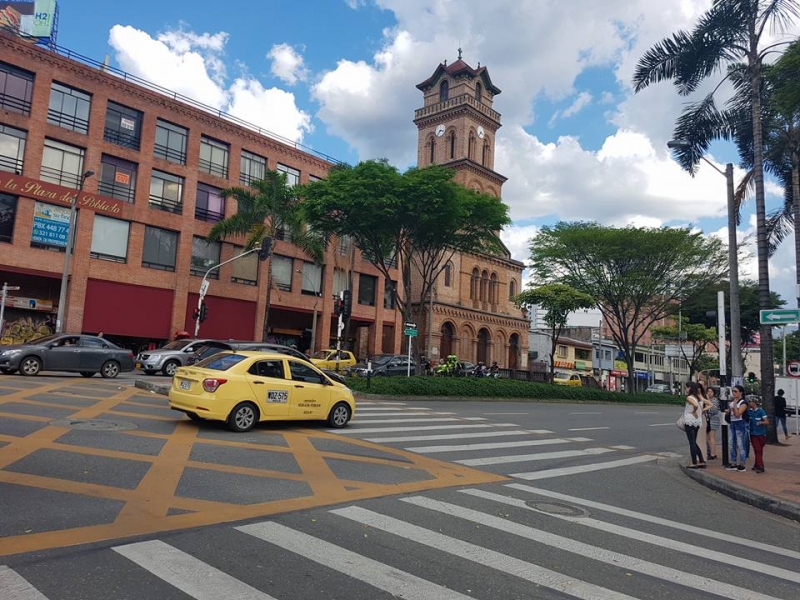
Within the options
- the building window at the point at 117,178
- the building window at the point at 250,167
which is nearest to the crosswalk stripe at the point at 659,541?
the building window at the point at 117,178

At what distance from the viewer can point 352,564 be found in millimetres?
4816

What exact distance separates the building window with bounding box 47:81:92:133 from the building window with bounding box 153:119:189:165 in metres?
3.88

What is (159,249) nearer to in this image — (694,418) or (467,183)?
(467,183)

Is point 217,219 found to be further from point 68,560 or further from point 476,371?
point 68,560

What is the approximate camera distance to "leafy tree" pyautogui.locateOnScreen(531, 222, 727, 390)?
33531mm

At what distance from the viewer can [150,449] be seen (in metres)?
8.78

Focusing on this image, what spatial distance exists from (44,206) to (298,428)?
24.5m

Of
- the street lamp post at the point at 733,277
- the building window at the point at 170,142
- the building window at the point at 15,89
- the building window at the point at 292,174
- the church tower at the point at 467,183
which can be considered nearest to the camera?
the street lamp post at the point at 733,277

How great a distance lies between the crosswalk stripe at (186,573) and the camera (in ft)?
13.4

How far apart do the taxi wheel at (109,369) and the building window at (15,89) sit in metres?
16.3

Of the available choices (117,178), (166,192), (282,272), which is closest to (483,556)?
(117,178)

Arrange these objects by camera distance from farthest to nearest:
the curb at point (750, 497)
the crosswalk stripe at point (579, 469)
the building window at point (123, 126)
Result: the building window at point (123, 126) < the crosswalk stripe at point (579, 469) < the curb at point (750, 497)

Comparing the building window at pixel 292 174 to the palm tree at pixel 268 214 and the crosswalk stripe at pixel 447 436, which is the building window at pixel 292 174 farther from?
the crosswalk stripe at pixel 447 436

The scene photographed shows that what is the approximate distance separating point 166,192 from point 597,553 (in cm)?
3408
